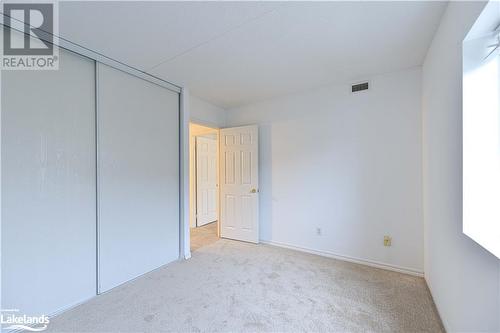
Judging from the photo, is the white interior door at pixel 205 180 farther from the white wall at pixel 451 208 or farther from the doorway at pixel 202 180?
the white wall at pixel 451 208

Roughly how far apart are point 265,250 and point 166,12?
315cm

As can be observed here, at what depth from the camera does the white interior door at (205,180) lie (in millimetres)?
5027

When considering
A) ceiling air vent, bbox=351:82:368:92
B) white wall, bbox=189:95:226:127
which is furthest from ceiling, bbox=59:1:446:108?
white wall, bbox=189:95:226:127

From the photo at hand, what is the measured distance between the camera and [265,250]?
3.37 meters

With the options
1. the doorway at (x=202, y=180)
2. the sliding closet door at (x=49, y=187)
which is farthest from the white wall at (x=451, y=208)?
the doorway at (x=202, y=180)

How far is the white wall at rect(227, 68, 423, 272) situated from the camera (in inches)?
102

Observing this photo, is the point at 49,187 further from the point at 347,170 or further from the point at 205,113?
the point at 347,170

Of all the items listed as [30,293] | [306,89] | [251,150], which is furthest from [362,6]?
[30,293]

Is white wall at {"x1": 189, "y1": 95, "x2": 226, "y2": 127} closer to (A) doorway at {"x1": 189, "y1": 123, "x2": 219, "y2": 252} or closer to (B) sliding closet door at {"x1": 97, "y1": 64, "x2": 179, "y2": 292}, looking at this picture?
(B) sliding closet door at {"x1": 97, "y1": 64, "x2": 179, "y2": 292}

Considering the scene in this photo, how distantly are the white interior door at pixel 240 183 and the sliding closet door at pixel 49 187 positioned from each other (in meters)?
2.14

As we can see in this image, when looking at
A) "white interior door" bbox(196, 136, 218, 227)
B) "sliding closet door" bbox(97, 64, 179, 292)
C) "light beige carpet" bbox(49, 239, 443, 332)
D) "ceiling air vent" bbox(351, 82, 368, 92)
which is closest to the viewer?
"light beige carpet" bbox(49, 239, 443, 332)

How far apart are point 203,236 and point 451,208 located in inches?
145

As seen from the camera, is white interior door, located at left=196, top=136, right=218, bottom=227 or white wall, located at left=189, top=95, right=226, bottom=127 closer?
white wall, located at left=189, top=95, right=226, bottom=127

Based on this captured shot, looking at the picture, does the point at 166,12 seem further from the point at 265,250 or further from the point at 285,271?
the point at 265,250
